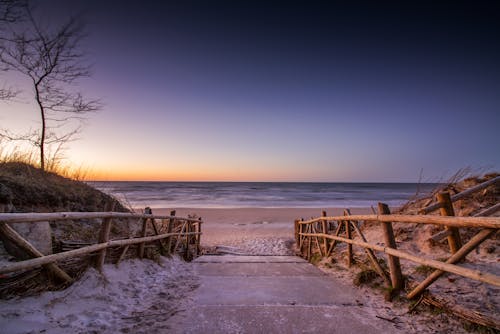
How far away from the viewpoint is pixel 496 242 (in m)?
4.78

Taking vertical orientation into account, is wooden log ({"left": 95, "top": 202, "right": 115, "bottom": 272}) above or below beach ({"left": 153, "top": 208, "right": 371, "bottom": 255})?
above

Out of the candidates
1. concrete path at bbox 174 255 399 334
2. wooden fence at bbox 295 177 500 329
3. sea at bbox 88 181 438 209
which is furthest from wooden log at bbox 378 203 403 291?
sea at bbox 88 181 438 209

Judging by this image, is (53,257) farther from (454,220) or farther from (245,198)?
(245,198)

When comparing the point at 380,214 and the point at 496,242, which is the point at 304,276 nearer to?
the point at 380,214

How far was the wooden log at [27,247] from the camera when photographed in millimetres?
2746

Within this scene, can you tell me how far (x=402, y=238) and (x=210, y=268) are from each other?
4.42 m

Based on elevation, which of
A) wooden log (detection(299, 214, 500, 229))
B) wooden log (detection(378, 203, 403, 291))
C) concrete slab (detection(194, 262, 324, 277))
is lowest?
concrete slab (detection(194, 262, 324, 277))

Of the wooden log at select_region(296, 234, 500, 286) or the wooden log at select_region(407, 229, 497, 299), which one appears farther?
the wooden log at select_region(407, 229, 497, 299)

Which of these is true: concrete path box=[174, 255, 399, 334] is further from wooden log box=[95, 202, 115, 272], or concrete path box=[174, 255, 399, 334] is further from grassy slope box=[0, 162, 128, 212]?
grassy slope box=[0, 162, 128, 212]

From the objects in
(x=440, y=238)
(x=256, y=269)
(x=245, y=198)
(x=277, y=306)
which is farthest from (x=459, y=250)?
A: (x=245, y=198)

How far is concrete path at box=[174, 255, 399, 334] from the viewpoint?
304cm

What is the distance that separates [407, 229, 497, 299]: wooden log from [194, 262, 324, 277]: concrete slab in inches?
88.1

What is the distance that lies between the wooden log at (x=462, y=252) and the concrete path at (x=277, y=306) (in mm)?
636

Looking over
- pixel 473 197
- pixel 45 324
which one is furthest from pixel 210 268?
pixel 473 197
